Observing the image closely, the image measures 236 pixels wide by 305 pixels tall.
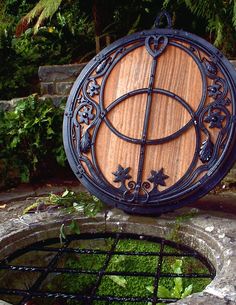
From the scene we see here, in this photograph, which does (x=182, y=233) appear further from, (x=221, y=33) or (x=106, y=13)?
(x=106, y=13)

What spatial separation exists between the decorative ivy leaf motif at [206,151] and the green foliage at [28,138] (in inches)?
49.8

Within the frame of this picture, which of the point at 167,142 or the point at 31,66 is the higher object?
the point at 31,66

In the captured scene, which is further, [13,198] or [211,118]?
[13,198]

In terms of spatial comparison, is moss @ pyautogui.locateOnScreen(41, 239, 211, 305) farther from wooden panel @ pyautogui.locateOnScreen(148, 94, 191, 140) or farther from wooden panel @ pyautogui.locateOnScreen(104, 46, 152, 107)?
wooden panel @ pyautogui.locateOnScreen(104, 46, 152, 107)

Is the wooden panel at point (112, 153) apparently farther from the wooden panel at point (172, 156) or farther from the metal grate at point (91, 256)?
the metal grate at point (91, 256)

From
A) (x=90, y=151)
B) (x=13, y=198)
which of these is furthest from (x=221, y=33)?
(x=13, y=198)

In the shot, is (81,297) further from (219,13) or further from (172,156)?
(219,13)

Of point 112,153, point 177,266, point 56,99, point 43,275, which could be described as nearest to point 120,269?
point 177,266

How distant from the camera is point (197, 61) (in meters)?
2.14

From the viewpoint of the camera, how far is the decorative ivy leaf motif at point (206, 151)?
6.72ft

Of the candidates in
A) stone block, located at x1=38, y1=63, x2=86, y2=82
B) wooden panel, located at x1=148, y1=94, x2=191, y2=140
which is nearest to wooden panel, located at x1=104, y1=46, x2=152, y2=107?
wooden panel, located at x1=148, y1=94, x2=191, y2=140

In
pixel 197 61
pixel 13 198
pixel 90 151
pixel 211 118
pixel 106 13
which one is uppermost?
pixel 106 13

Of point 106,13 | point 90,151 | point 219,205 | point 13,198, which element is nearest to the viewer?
point 90,151

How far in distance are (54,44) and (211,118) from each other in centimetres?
272
